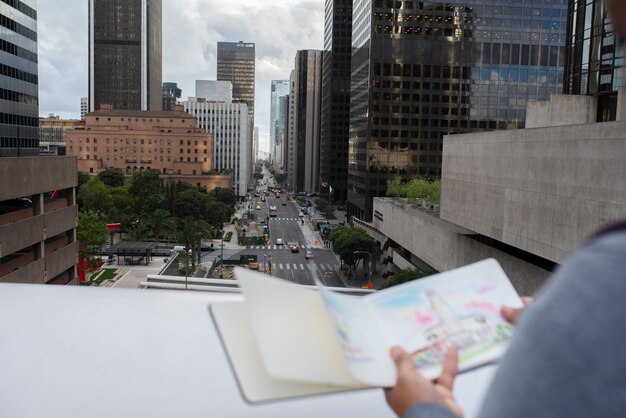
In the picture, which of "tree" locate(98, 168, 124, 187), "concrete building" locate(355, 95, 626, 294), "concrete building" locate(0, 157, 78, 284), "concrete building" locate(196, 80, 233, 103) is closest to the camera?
"concrete building" locate(355, 95, 626, 294)

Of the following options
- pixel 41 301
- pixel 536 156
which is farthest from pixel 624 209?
pixel 41 301

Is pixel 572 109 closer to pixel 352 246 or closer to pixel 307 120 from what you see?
pixel 352 246

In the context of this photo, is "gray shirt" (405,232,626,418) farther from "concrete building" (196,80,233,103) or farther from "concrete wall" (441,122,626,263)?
"concrete building" (196,80,233,103)

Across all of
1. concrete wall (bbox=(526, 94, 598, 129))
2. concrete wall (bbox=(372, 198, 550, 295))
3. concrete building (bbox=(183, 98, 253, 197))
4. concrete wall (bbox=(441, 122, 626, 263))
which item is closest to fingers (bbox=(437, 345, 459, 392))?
concrete wall (bbox=(441, 122, 626, 263))

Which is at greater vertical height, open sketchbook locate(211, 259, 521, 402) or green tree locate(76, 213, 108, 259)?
open sketchbook locate(211, 259, 521, 402)

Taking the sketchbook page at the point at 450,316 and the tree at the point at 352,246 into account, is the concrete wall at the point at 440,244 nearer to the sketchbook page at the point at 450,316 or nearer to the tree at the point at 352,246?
the tree at the point at 352,246

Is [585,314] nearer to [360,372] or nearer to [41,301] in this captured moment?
[360,372]

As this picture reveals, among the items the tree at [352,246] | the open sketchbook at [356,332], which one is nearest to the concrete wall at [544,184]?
the open sketchbook at [356,332]

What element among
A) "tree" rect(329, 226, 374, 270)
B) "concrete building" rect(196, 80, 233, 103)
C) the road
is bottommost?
the road
